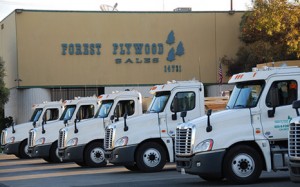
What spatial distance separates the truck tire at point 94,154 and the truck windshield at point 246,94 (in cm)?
813

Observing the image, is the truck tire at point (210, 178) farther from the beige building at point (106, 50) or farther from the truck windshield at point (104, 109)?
the beige building at point (106, 50)

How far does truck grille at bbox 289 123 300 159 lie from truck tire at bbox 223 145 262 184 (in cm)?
282

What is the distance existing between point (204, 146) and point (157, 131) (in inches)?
193

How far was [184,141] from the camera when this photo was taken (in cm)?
1641

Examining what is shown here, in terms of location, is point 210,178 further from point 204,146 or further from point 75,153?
point 75,153

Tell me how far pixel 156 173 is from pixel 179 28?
31829 mm

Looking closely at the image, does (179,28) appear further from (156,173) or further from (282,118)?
(282,118)

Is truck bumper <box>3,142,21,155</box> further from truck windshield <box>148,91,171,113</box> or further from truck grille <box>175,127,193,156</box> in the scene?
truck grille <box>175,127,193,156</box>

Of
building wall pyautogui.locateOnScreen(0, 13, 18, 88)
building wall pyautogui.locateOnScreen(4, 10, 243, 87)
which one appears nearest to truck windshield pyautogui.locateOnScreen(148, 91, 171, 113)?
building wall pyautogui.locateOnScreen(4, 10, 243, 87)

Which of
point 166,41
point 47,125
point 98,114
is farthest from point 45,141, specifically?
point 166,41

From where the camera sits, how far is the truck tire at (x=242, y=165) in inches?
620

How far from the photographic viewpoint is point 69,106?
2794cm

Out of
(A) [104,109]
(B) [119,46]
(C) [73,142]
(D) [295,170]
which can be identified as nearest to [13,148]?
(C) [73,142]

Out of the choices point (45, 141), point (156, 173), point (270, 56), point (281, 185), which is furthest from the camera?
point (270, 56)
